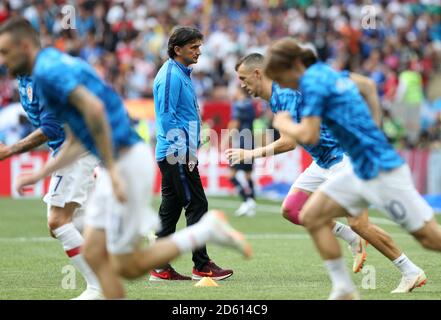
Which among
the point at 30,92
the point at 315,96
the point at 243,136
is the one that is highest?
Answer: the point at 315,96

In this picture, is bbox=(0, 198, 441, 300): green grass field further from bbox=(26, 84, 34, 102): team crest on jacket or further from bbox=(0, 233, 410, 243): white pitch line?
bbox=(26, 84, 34, 102): team crest on jacket

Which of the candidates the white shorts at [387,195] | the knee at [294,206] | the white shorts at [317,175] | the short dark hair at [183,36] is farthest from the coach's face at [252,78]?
the white shorts at [387,195]

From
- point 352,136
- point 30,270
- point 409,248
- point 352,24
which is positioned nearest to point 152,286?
point 30,270

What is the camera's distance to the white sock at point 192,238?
7500 millimetres

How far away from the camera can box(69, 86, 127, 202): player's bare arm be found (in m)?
6.76

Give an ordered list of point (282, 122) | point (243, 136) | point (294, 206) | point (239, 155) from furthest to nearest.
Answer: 1. point (243, 136)
2. point (294, 206)
3. point (239, 155)
4. point (282, 122)

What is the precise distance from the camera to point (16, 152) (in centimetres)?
895

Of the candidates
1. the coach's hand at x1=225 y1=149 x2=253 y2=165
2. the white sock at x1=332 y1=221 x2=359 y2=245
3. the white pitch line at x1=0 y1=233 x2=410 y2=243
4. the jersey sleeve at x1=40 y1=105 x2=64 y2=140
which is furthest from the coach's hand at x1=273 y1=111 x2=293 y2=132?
the white pitch line at x1=0 y1=233 x2=410 y2=243

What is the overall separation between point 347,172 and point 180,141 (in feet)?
10.2

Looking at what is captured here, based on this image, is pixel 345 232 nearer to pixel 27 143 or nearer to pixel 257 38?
pixel 27 143

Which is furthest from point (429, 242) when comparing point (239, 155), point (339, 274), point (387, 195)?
point (239, 155)

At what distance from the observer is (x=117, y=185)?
679cm

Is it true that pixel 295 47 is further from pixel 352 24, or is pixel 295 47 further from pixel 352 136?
pixel 352 24

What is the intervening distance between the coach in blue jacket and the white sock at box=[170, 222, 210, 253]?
3.14 m
